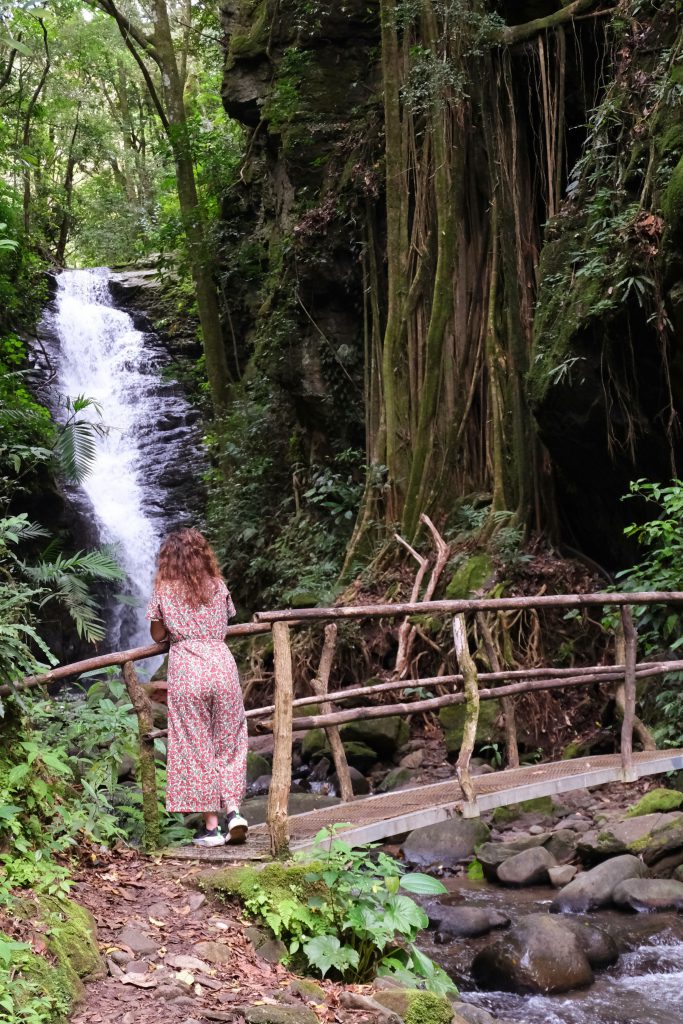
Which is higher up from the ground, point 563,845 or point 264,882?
point 264,882

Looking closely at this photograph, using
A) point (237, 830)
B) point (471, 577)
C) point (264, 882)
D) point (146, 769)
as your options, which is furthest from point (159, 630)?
point (471, 577)

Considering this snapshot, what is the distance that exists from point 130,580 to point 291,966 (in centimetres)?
1082

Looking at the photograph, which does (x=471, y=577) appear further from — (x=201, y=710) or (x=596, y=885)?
(x=201, y=710)

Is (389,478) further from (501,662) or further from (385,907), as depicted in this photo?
(385,907)

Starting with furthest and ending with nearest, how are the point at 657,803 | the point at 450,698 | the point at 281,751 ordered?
1. the point at 657,803
2. the point at 450,698
3. the point at 281,751

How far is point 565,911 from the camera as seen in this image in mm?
5812

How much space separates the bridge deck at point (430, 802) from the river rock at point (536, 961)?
685mm

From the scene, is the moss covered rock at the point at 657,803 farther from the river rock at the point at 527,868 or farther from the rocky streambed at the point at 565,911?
the river rock at the point at 527,868

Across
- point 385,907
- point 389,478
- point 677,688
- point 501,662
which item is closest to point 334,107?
point 389,478

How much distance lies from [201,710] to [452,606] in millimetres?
1352

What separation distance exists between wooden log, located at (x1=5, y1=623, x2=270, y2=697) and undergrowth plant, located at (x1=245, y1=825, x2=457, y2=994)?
91 centimetres

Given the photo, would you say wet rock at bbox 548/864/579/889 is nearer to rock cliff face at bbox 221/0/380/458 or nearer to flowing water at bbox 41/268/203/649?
rock cliff face at bbox 221/0/380/458

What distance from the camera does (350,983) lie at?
364 cm

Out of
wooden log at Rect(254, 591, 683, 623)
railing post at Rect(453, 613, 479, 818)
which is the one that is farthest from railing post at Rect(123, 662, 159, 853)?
railing post at Rect(453, 613, 479, 818)
